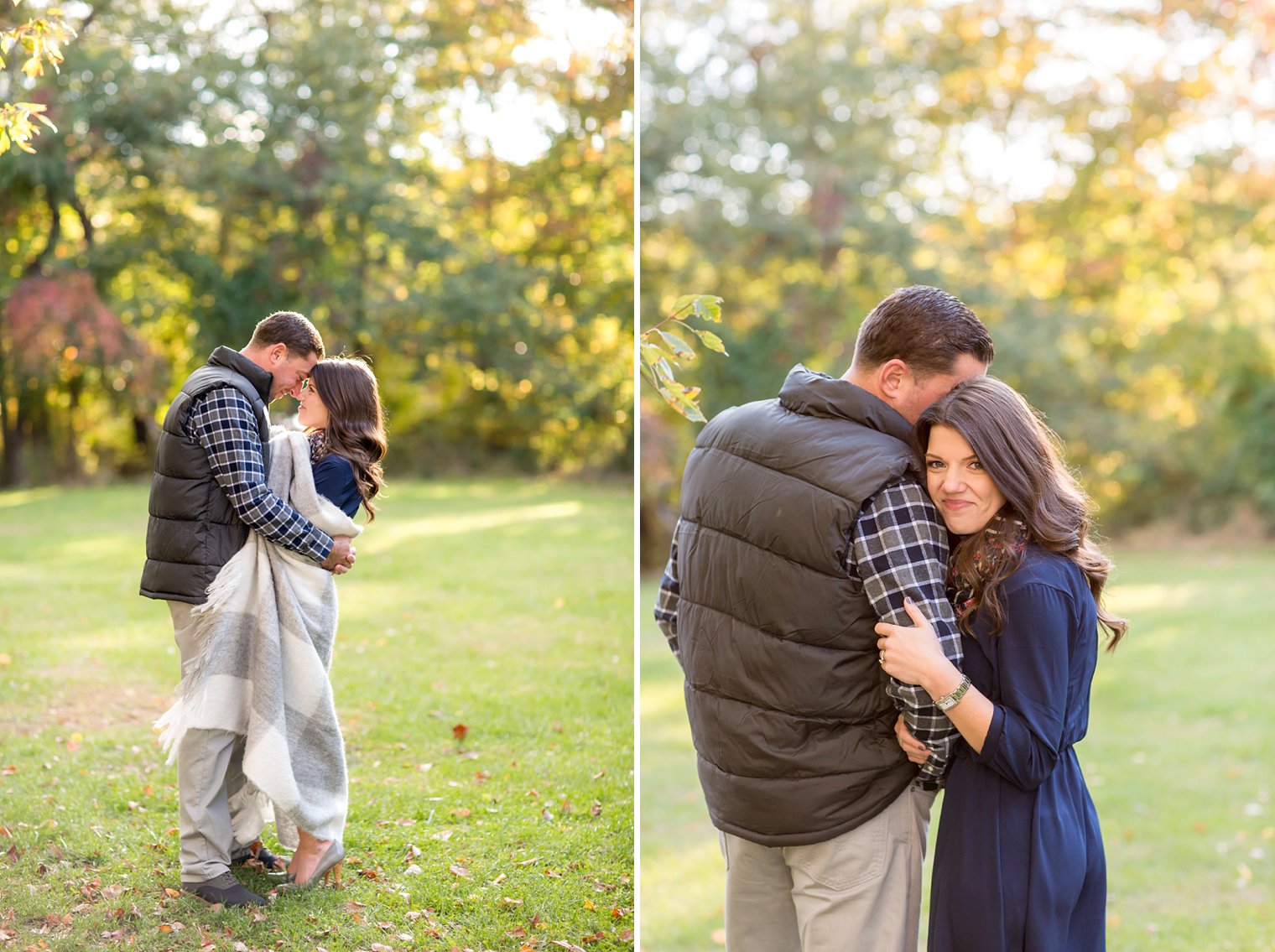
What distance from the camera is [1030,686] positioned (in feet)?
6.16

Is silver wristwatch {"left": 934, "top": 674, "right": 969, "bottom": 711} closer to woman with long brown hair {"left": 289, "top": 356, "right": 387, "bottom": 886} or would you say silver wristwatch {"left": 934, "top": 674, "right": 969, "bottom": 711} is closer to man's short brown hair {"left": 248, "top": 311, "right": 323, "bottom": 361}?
woman with long brown hair {"left": 289, "top": 356, "right": 387, "bottom": 886}

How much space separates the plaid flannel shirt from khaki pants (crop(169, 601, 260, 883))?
1657 millimetres

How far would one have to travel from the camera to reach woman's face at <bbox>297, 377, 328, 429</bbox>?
9.22 feet

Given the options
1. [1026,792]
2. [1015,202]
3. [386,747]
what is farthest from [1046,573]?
[1015,202]

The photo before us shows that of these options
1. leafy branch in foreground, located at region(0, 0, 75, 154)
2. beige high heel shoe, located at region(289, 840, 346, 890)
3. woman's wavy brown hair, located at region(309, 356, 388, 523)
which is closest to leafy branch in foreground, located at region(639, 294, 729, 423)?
woman's wavy brown hair, located at region(309, 356, 388, 523)

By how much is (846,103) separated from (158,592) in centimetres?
1231

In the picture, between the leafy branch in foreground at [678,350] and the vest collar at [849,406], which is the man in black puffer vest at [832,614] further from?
the leafy branch in foreground at [678,350]

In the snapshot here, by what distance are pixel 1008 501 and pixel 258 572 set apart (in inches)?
67.4

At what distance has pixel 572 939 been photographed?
10.5 feet

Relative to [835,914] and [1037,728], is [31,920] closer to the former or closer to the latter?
[835,914]

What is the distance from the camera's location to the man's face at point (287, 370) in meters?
2.81

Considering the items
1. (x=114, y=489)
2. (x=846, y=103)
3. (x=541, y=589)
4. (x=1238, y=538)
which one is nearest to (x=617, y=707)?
(x=541, y=589)

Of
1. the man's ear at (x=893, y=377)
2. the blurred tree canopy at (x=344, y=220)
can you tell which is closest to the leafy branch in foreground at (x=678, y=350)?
the man's ear at (x=893, y=377)

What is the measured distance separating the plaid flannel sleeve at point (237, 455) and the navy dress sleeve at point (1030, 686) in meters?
1.62
